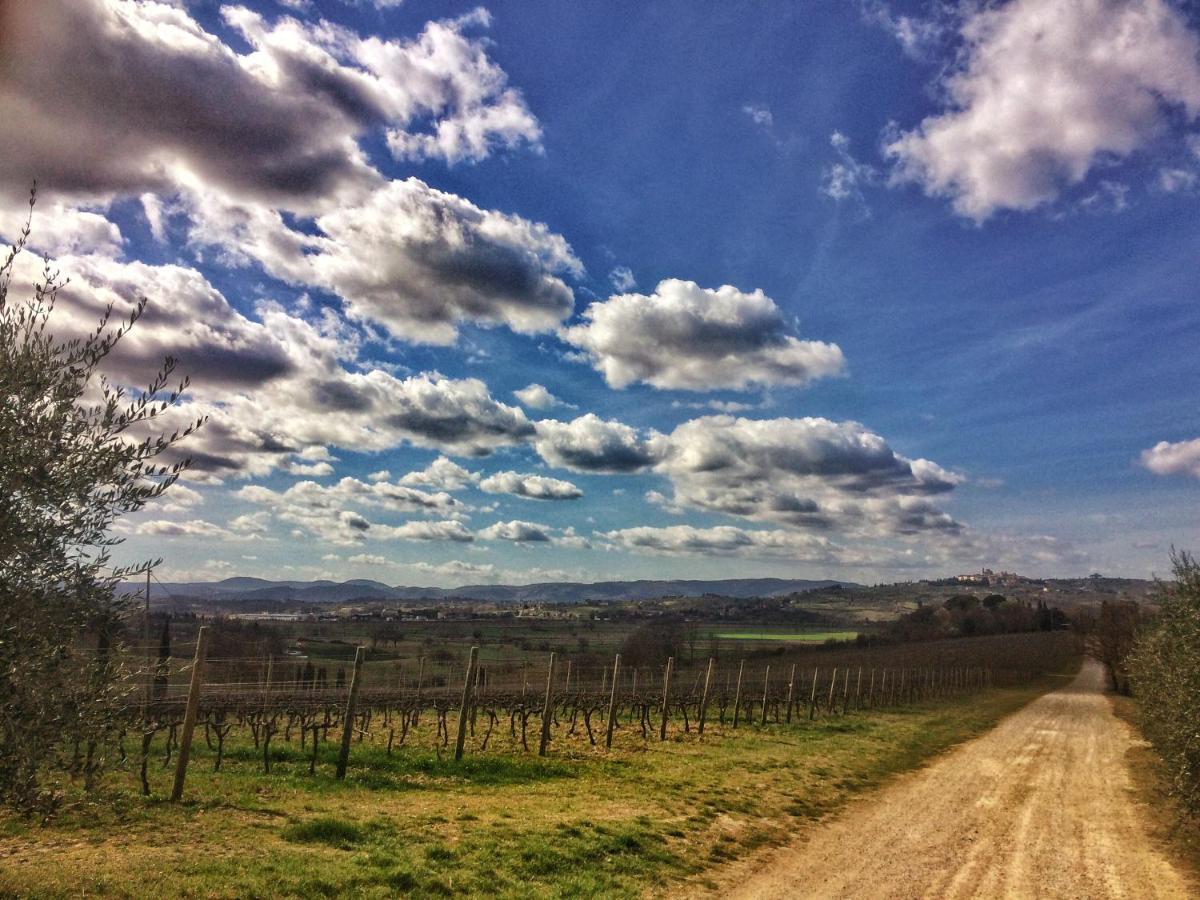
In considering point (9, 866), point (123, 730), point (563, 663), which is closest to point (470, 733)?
point (9, 866)

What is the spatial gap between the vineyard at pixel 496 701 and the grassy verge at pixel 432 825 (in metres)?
1.11

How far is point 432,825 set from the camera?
12977 mm

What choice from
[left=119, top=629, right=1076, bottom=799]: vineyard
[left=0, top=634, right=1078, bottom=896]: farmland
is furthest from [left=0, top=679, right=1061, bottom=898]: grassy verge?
[left=119, top=629, right=1076, bottom=799]: vineyard

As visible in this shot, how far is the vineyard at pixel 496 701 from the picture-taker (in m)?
19.0

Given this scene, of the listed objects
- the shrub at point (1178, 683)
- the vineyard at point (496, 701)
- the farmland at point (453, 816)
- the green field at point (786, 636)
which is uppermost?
the shrub at point (1178, 683)

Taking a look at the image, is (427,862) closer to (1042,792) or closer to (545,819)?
(545,819)

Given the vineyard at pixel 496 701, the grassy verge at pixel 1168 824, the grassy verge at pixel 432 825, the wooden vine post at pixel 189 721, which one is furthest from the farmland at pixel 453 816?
the grassy verge at pixel 1168 824

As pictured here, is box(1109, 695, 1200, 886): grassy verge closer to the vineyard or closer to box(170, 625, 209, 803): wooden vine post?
the vineyard

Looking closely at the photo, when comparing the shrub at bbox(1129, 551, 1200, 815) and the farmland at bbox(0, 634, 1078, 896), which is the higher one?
the shrub at bbox(1129, 551, 1200, 815)

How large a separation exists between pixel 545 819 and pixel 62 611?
33.9 feet

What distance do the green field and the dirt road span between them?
12846cm

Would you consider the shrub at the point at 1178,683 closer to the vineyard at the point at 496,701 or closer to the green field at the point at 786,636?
the vineyard at the point at 496,701

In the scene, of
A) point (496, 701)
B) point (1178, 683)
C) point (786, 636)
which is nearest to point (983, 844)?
point (1178, 683)

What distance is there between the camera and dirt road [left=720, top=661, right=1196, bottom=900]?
1210 cm
